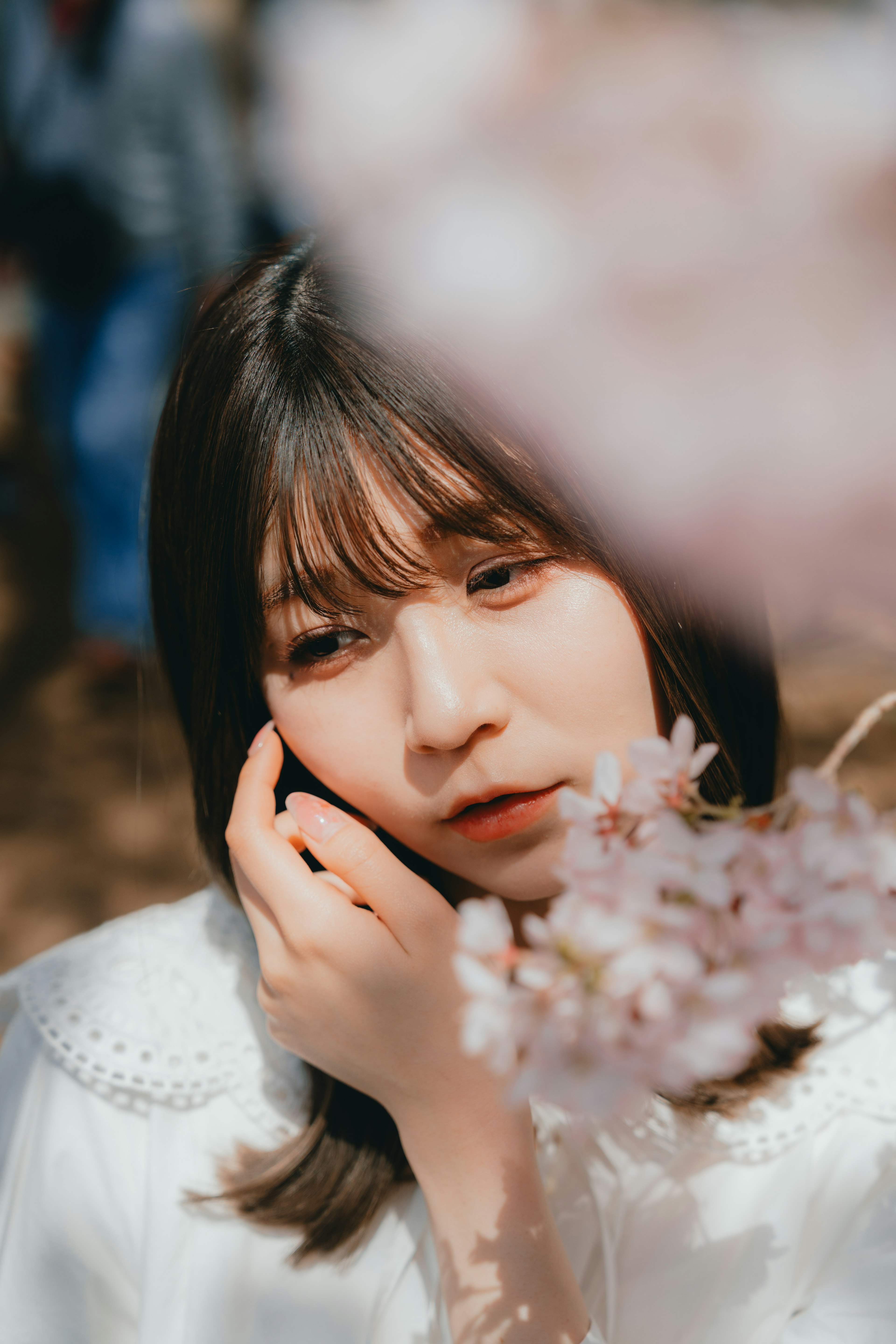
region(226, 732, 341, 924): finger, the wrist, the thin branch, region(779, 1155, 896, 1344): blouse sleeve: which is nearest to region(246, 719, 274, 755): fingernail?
region(226, 732, 341, 924): finger

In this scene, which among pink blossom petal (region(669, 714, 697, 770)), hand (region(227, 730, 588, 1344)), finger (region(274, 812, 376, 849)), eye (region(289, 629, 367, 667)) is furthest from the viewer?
finger (region(274, 812, 376, 849))

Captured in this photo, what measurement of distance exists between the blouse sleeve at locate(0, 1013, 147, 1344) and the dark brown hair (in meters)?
0.15

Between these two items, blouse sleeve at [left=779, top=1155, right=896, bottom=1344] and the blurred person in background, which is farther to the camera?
the blurred person in background

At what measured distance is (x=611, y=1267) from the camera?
1.17 m

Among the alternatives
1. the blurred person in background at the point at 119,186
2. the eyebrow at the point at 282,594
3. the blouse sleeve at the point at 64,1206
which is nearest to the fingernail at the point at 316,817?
the eyebrow at the point at 282,594

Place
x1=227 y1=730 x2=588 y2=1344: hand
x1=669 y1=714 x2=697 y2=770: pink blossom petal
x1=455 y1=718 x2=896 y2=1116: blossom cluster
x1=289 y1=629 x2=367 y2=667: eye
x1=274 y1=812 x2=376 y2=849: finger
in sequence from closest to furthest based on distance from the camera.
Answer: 1. x1=455 y1=718 x2=896 y2=1116: blossom cluster
2. x1=669 y1=714 x2=697 y2=770: pink blossom petal
3. x1=227 y1=730 x2=588 y2=1344: hand
4. x1=289 y1=629 x2=367 y2=667: eye
5. x1=274 y1=812 x2=376 y2=849: finger

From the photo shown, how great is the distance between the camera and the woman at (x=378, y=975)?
0.98 metres

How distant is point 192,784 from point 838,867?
105 centimetres

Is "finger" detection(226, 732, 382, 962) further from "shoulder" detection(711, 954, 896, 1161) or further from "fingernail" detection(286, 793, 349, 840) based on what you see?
"shoulder" detection(711, 954, 896, 1161)

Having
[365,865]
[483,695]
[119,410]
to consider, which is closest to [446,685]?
[483,695]

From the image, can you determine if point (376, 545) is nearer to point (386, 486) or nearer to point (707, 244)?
point (386, 486)

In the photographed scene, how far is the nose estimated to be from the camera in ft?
3.10

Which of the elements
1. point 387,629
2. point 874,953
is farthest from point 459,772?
point 874,953

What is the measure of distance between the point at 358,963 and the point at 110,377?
2.79 meters
